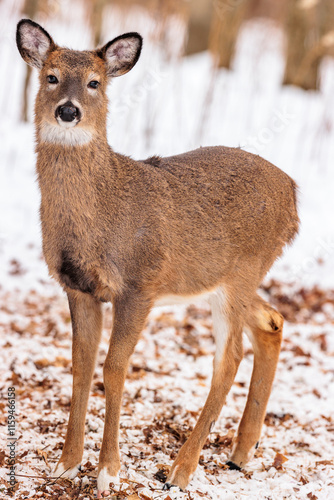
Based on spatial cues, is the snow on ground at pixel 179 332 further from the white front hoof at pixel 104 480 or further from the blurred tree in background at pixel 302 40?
the blurred tree in background at pixel 302 40

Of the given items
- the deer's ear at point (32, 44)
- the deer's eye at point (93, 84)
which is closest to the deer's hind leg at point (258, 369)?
the deer's eye at point (93, 84)

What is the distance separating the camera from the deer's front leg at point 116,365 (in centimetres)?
391

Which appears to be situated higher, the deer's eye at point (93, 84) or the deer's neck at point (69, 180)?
the deer's eye at point (93, 84)

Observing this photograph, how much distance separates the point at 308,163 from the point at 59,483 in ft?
31.6

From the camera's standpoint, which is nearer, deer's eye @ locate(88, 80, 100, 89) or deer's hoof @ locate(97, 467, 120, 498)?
deer's hoof @ locate(97, 467, 120, 498)

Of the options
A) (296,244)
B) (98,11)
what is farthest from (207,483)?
(98,11)

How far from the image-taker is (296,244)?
1023cm

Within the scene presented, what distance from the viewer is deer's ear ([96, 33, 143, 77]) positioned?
14.2 ft

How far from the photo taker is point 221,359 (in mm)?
4492

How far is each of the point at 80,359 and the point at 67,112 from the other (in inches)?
60.4

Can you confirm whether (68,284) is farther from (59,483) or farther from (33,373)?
(33,373)

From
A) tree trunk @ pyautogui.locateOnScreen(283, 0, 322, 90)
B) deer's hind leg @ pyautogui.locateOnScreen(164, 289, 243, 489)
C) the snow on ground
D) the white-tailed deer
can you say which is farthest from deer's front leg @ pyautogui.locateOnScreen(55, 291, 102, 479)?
tree trunk @ pyautogui.locateOnScreen(283, 0, 322, 90)

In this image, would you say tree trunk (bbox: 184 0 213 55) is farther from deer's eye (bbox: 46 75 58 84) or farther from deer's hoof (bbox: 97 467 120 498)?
deer's hoof (bbox: 97 467 120 498)

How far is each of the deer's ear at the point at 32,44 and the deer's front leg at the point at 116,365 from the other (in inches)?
66.0
